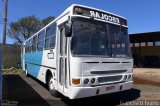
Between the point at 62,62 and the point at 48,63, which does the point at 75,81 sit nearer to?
the point at 62,62

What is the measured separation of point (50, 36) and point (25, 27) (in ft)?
141

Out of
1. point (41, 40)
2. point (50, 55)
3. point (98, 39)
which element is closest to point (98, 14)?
point (98, 39)

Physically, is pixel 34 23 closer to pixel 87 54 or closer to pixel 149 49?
pixel 149 49

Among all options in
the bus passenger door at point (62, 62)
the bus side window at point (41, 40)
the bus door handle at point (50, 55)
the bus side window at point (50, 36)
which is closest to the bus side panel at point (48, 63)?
the bus door handle at point (50, 55)

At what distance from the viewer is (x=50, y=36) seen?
1178 centimetres

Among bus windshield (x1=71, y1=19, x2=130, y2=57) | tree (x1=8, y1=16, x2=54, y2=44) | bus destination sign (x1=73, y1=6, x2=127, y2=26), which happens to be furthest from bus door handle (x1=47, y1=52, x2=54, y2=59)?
tree (x1=8, y1=16, x2=54, y2=44)

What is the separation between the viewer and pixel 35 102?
10.1 meters

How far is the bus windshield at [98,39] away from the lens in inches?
343

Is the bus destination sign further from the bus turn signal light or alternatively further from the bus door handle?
the bus door handle

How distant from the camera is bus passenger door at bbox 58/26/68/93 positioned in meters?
9.29

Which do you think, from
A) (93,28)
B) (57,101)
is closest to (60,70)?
(57,101)

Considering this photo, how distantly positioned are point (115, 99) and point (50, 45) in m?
3.40

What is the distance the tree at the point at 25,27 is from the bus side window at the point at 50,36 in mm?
41129

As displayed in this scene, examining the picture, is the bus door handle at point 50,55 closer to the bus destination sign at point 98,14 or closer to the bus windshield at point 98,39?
the bus windshield at point 98,39
